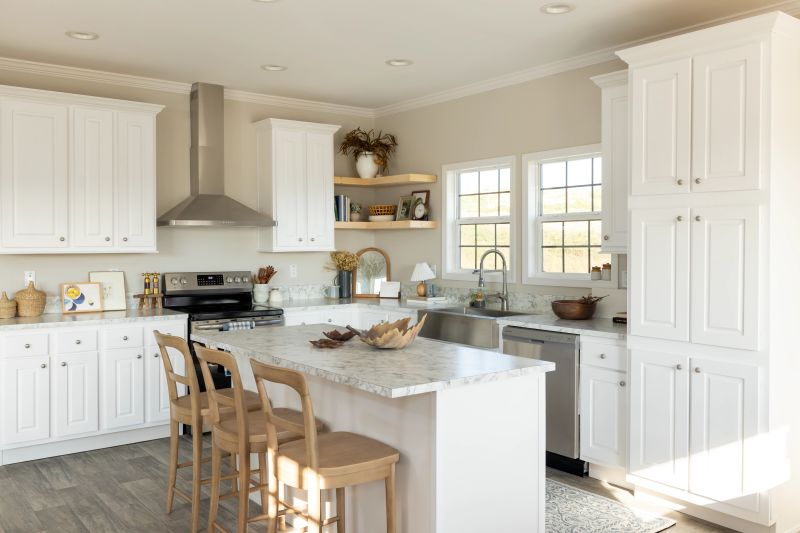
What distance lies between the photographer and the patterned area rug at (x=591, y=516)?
3.55 meters

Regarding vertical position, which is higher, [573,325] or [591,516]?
[573,325]

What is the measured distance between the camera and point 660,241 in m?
3.72

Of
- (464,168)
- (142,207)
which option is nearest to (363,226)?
(464,168)

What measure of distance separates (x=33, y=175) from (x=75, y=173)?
265 mm

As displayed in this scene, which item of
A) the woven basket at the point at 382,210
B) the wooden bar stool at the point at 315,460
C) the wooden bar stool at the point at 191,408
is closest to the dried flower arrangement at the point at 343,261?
the woven basket at the point at 382,210

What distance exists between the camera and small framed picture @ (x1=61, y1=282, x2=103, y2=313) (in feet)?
16.8

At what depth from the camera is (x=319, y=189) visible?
6168 mm

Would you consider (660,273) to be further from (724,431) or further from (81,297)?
(81,297)

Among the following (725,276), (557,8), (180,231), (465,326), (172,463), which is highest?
(557,8)

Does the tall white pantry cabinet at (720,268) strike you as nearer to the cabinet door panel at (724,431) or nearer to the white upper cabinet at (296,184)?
the cabinet door panel at (724,431)

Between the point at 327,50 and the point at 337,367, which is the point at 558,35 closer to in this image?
the point at 327,50

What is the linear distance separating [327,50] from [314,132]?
55.8 inches

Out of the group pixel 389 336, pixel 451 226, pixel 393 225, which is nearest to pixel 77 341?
pixel 389 336

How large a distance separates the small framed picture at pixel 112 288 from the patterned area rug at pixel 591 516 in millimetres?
3401
